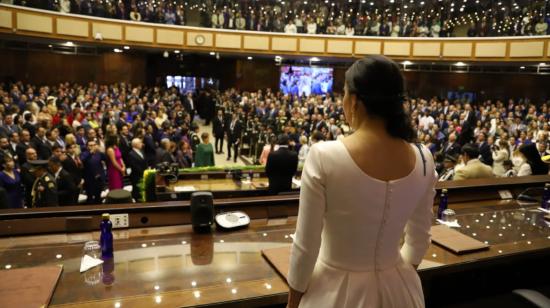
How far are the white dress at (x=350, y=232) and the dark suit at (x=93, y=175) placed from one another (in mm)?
5623

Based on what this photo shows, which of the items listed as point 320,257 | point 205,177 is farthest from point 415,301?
point 205,177

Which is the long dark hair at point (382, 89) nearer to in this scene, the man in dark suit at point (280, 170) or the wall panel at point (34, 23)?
the man in dark suit at point (280, 170)

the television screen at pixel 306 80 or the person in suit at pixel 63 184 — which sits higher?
the television screen at pixel 306 80

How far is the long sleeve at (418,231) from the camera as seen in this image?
1507 millimetres

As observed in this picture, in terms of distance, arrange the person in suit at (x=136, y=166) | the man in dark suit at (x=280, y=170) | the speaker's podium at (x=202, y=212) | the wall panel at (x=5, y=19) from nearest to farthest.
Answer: the speaker's podium at (x=202, y=212) → the man in dark suit at (x=280, y=170) → the person in suit at (x=136, y=166) → the wall panel at (x=5, y=19)

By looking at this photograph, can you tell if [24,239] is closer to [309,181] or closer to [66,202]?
[309,181]

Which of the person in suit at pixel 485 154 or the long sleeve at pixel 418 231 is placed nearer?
the long sleeve at pixel 418 231

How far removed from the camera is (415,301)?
1.46 m

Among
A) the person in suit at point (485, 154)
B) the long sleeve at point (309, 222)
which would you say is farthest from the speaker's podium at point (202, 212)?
the person in suit at point (485, 154)

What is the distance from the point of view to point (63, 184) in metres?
5.39

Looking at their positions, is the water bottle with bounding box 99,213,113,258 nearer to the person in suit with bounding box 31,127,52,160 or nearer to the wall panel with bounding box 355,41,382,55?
the person in suit with bounding box 31,127,52,160

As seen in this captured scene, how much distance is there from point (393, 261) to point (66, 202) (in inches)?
197

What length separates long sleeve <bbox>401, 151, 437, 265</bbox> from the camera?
1.51 m

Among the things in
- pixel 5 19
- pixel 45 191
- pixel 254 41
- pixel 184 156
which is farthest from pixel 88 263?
pixel 254 41
